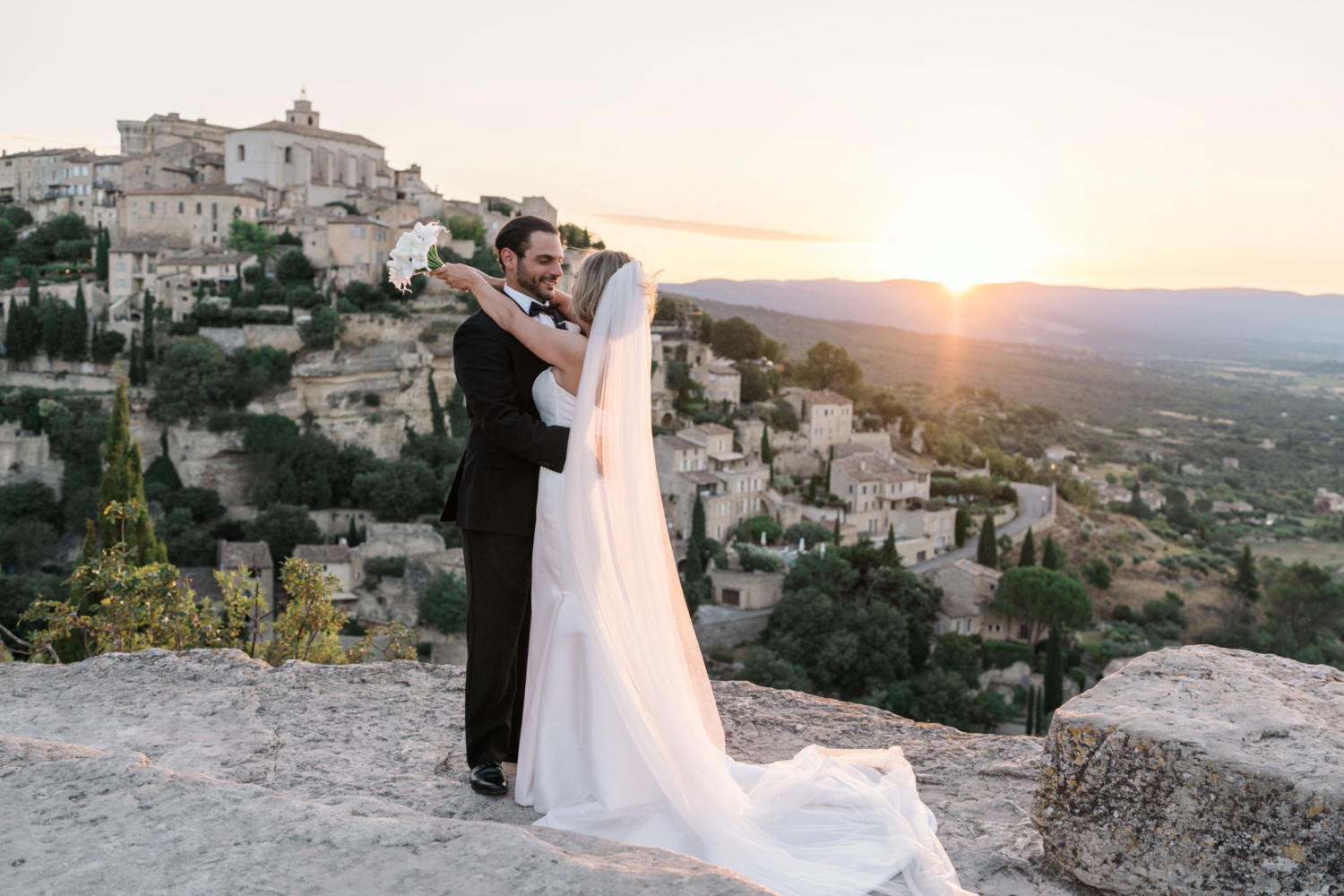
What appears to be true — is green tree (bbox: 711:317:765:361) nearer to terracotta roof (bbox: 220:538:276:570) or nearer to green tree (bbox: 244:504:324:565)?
green tree (bbox: 244:504:324:565)

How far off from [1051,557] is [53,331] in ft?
111

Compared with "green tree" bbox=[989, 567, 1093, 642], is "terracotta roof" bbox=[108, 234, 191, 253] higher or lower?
higher

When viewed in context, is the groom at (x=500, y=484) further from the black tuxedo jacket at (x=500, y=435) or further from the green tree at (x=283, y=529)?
the green tree at (x=283, y=529)

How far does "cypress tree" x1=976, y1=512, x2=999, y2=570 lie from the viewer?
30844mm

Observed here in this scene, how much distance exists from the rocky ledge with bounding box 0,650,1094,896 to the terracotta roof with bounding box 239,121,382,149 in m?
45.8

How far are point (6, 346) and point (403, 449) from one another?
14.7 metres

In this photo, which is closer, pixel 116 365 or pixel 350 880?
pixel 350 880

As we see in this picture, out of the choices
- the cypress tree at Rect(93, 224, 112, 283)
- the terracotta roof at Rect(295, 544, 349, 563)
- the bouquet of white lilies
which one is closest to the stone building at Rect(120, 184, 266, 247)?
the cypress tree at Rect(93, 224, 112, 283)

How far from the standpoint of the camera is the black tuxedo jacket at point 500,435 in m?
2.63

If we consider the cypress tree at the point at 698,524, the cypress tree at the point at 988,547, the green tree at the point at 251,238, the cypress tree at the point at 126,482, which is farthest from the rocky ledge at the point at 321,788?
the green tree at the point at 251,238

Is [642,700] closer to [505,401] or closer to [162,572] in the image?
[505,401]

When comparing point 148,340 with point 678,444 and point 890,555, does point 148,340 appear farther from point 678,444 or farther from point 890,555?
point 890,555

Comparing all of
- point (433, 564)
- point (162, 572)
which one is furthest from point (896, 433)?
point (162, 572)

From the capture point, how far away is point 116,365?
33.0m
